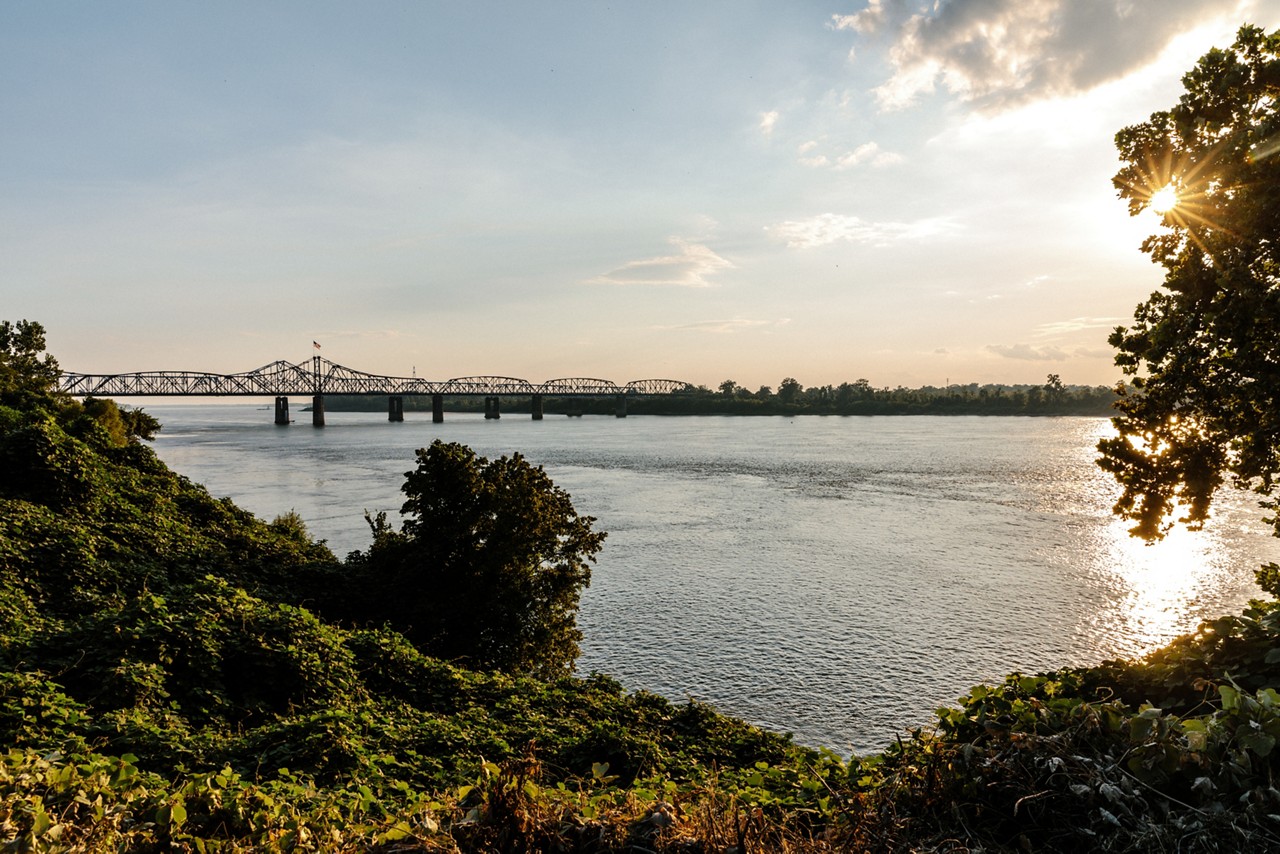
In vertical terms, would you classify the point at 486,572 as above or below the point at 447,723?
above

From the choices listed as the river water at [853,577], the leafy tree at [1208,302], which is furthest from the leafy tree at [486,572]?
the leafy tree at [1208,302]

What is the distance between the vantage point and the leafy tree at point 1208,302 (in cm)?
1309

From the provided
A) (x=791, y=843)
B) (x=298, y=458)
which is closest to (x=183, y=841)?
(x=791, y=843)

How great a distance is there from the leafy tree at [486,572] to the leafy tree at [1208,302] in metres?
17.6

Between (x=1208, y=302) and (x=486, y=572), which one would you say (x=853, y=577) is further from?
(x=1208, y=302)

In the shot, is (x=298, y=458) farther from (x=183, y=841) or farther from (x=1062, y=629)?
(x=183, y=841)

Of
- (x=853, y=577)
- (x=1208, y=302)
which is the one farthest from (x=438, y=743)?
(x=853, y=577)

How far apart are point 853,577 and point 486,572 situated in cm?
2343

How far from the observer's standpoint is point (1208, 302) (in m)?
14.6

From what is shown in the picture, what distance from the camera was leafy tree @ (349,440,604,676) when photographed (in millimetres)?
25812

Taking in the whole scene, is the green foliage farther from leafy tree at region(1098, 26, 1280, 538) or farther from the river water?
the river water

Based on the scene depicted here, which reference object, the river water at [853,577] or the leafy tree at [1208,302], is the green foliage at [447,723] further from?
the river water at [853,577]

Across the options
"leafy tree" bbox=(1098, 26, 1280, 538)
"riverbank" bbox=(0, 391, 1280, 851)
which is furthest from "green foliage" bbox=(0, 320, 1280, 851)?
"leafy tree" bbox=(1098, 26, 1280, 538)

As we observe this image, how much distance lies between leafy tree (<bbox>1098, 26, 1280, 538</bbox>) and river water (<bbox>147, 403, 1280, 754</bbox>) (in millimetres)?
11395
